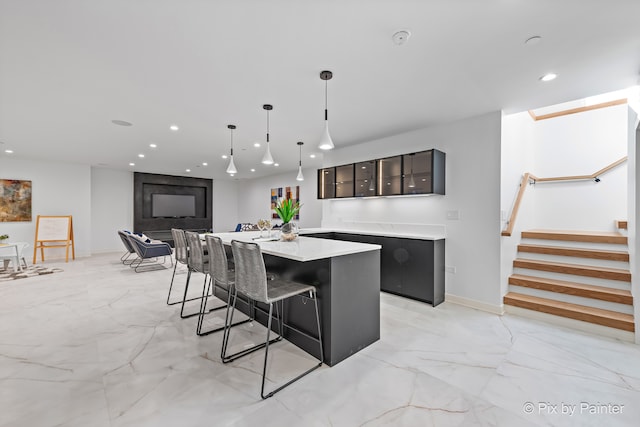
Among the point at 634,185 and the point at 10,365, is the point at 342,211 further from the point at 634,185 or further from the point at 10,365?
the point at 10,365

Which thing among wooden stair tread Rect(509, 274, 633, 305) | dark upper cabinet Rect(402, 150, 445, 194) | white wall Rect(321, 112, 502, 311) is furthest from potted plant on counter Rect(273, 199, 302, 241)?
wooden stair tread Rect(509, 274, 633, 305)

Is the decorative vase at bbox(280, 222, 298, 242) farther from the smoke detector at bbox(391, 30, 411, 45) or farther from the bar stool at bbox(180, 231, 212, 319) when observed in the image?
the smoke detector at bbox(391, 30, 411, 45)

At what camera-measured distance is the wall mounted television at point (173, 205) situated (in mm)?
9164

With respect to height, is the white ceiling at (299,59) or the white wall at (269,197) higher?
the white ceiling at (299,59)

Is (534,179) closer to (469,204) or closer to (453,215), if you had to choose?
(469,204)

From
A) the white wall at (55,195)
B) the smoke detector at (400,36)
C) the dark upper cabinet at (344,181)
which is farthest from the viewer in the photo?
the white wall at (55,195)

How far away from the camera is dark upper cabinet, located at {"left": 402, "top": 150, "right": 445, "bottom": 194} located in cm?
370

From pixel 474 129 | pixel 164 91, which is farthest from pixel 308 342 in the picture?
pixel 474 129

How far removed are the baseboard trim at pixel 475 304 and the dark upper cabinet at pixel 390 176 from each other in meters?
1.68

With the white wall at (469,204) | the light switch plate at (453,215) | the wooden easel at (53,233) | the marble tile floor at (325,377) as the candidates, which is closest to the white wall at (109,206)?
the wooden easel at (53,233)

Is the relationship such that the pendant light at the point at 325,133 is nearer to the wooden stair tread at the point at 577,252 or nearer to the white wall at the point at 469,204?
the white wall at the point at 469,204

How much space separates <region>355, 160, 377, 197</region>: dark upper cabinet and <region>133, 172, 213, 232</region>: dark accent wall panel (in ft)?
24.9

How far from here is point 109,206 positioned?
8.27 meters

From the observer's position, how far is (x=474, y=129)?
3.59 m
